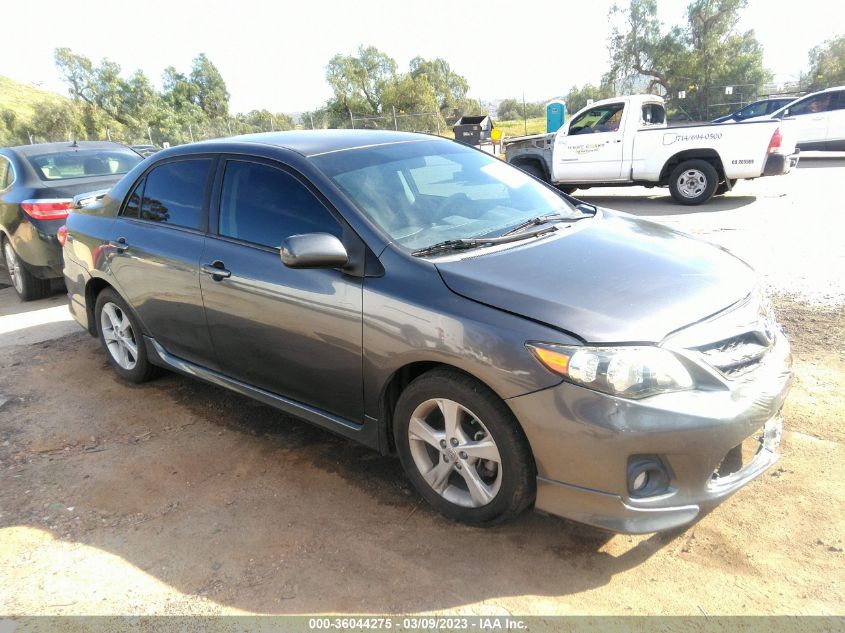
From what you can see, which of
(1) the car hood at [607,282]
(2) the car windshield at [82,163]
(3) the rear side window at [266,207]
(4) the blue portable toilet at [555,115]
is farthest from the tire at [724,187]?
(4) the blue portable toilet at [555,115]

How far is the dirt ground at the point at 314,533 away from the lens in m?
2.54

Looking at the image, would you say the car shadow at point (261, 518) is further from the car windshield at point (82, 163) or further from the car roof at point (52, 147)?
the car roof at point (52, 147)

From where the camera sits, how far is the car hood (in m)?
2.54

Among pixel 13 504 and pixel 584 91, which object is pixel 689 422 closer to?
pixel 13 504

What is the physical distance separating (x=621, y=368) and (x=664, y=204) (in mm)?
9899

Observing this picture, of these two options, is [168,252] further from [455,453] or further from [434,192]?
[455,453]

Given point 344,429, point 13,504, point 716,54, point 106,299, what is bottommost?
point 13,504

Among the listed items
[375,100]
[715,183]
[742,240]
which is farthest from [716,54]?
[742,240]

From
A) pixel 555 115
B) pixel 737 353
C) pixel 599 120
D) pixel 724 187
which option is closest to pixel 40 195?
pixel 737 353

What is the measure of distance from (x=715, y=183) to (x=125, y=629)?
1058 centimetres

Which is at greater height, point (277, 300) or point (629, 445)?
point (277, 300)

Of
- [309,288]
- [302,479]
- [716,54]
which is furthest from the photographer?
[716,54]

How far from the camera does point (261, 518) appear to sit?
3135 millimetres

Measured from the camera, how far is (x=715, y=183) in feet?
34.6
